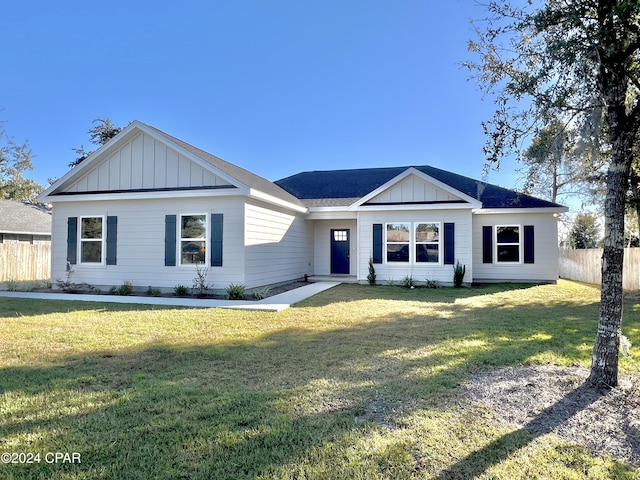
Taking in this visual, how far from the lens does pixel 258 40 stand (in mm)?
16016

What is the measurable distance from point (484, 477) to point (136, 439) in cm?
245

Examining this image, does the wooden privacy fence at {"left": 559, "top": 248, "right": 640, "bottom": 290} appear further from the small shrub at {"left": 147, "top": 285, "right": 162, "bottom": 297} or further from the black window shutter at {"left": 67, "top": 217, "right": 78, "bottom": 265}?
the black window shutter at {"left": 67, "top": 217, "right": 78, "bottom": 265}

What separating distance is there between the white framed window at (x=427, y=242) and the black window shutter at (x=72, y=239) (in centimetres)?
1168

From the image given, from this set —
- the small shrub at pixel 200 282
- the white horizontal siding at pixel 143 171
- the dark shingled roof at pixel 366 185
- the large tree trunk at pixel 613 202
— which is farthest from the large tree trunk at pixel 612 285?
the dark shingled roof at pixel 366 185

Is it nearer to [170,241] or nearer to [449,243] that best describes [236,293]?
[170,241]

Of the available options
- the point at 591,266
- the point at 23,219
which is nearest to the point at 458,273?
the point at 591,266

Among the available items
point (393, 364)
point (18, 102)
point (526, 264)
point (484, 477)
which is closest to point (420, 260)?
point (526, 264)

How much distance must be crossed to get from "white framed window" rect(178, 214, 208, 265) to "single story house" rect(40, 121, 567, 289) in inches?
1.2

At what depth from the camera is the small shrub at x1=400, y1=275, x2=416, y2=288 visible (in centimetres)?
1359

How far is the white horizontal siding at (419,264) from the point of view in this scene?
13477mm

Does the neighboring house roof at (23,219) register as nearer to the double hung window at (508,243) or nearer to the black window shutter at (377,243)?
the black window shutter at (377,243)

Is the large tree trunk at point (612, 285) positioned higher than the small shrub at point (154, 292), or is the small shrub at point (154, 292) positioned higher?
Result: the large tree trunk at point (612, 285)

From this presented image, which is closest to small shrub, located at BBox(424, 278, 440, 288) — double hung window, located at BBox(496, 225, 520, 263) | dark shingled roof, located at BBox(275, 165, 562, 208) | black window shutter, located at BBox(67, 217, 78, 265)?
double hung window, located at BBox(496, 225, 520, 263)

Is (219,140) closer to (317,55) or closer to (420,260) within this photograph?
(317,55)
